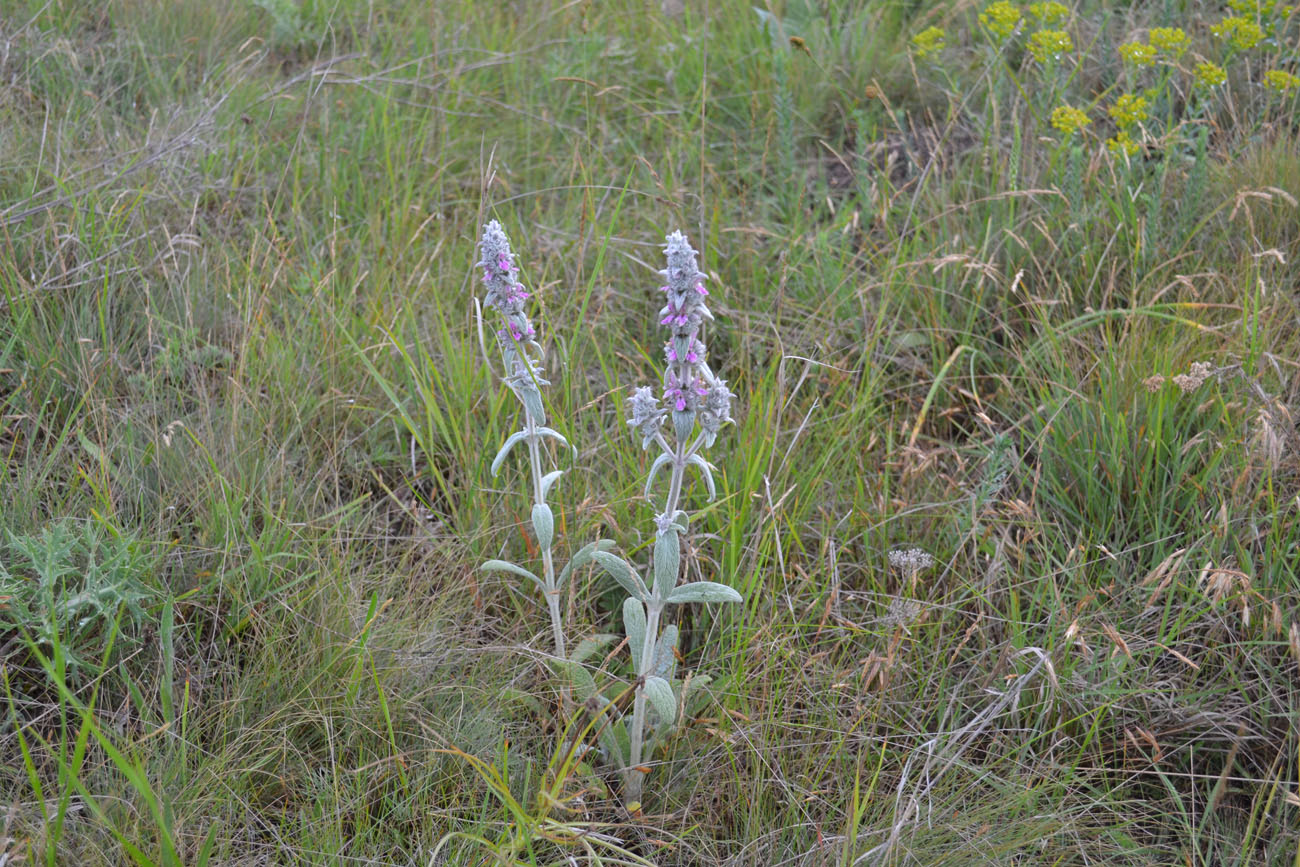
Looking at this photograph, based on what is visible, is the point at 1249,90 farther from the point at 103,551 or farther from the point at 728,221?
the point at 103,551

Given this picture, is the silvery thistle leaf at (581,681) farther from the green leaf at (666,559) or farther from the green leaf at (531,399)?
the green leaf at (531,399)

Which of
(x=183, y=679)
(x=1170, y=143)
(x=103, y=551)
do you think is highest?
(x=1170, y=143)

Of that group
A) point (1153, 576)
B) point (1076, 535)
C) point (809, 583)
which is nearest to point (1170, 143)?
point (1076, 535)

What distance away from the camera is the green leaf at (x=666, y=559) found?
1616 mm

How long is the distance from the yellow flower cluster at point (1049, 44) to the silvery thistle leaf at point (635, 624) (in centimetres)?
224

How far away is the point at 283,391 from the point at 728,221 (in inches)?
61.4

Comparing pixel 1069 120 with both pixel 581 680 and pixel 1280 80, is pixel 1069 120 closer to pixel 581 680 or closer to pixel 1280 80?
pixel 1280 80

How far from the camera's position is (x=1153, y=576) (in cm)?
188

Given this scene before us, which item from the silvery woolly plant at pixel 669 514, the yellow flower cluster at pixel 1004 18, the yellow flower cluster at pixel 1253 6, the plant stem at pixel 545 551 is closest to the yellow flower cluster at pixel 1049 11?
the yellow flower cluster at pixel 1004 18

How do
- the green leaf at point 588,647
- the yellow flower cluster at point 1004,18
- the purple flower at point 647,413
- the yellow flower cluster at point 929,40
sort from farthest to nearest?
the yellow flower cluster at point 929,40, the yellow flower cluster at point 1004,18, the green leaf at point 588,647, the purple flower at point 647,413

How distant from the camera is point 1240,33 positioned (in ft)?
9.52

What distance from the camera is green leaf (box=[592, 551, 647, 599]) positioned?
1690 millimetres

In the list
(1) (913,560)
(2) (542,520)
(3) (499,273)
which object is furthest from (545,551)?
(1) (913,560)

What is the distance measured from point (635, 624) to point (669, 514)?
26 centimetres
